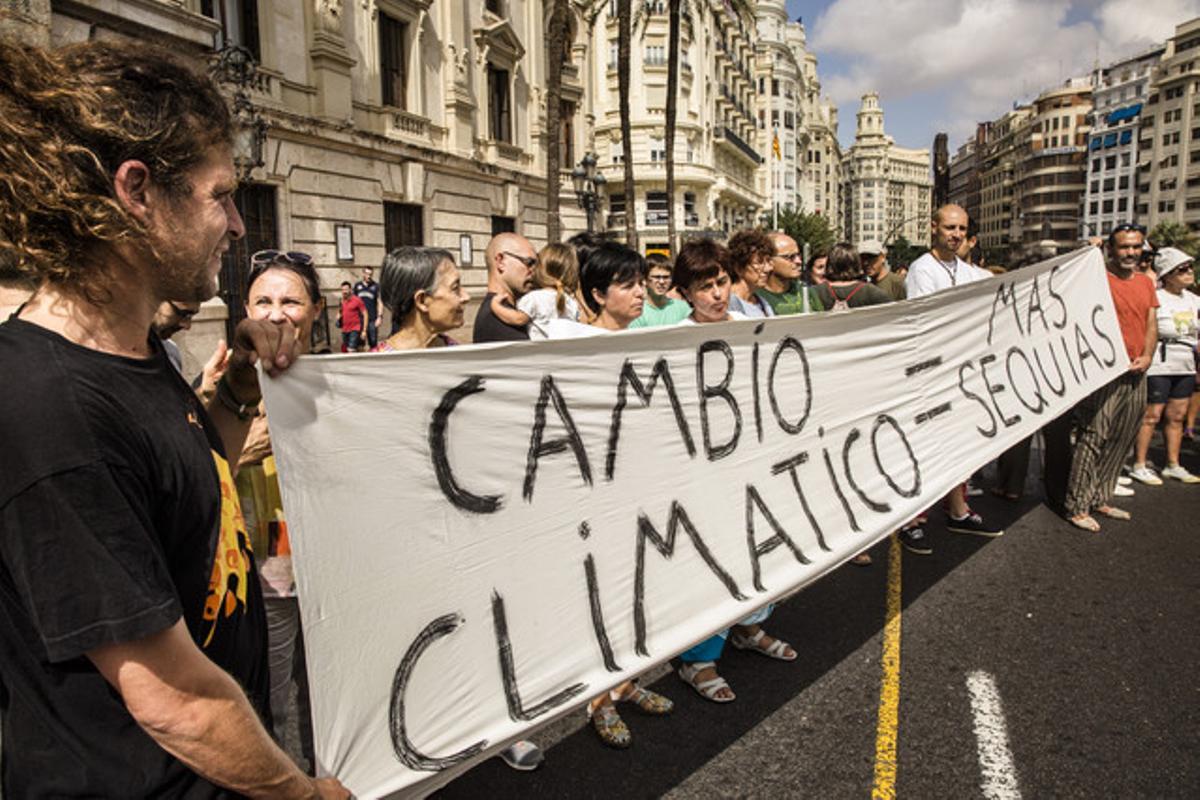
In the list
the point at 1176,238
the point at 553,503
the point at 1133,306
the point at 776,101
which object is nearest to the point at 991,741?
the point at 553,503

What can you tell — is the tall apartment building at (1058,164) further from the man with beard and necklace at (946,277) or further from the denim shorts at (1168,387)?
the man with beard and necklace at (946,277)

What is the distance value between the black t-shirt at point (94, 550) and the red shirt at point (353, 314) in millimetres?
13829

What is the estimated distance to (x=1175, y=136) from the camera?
87.0m

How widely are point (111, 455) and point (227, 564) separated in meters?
0.33

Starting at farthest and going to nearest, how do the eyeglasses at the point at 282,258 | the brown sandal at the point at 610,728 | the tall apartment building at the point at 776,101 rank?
1. the tall apartment building at the point at 776,101
2. the brown sandal at the point at 610,728
3. the eyeglasses at the point at 282,258

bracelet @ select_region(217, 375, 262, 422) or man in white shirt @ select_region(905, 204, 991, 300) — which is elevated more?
Result: man in white shirt @ select_region(905, 204, 991, 300)

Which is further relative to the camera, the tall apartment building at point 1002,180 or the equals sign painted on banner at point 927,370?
the tall apartment building at point 1002,180

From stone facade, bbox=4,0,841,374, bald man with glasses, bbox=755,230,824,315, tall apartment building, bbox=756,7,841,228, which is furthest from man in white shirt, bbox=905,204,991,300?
tall apartment building, bbox=756,7,841,228

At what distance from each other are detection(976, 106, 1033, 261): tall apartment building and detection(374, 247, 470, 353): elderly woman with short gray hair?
133 m

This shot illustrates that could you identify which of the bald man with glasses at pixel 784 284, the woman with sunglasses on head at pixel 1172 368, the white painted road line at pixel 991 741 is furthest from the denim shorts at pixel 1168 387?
the white painted road line at pixel 991 741

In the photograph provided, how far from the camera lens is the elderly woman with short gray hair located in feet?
8.76

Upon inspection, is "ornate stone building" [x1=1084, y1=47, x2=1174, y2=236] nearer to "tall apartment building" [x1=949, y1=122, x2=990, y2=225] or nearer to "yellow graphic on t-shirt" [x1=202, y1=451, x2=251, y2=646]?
"tall apartment building" [x1=949, y1=122, x2=990, y2=225]

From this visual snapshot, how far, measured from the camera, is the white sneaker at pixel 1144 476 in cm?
630

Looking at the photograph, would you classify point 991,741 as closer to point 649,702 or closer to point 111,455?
point 649,702
